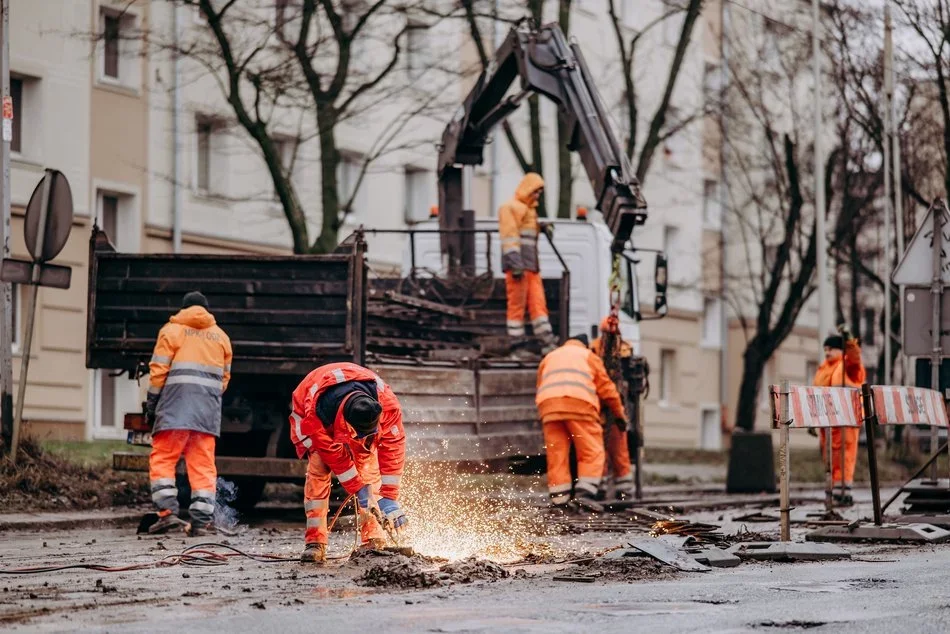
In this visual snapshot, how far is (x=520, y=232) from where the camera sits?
1684 cm

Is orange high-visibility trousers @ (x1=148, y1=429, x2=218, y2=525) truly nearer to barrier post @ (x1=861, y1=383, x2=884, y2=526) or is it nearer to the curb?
the curb

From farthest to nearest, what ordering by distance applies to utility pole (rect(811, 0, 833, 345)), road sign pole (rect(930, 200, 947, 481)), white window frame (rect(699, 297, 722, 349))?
white window frame (rect(699, 297, 722, 349)), utility pole (rect(811, 0, 833, 345)), road sign pole (rect(930, 200, 947, 481))

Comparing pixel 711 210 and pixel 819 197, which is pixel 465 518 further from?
pixel 711 210

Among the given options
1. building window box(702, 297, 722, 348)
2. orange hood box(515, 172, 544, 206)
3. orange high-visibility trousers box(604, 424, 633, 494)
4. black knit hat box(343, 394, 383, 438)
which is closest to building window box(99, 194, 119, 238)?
orange hood box(515, 172, 544, 206)

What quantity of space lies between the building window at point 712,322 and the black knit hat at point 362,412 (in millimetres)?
38080

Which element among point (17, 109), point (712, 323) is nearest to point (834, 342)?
point (17, 109)

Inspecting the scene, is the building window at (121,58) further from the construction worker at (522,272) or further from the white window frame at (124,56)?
the construction worker at (522,272)

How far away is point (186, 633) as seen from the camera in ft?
21.5

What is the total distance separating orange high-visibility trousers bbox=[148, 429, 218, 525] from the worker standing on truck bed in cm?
696

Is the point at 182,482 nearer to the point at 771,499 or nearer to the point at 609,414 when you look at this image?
the point at 609,414

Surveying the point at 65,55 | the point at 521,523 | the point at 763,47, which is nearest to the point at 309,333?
the point at 521,523

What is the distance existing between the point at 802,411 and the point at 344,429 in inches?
144

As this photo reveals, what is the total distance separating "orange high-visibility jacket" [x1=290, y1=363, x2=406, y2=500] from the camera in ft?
31.1

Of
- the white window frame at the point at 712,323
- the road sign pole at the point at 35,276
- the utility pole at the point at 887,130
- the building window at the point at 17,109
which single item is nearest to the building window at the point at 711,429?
the white window frame at the point at 712,323
